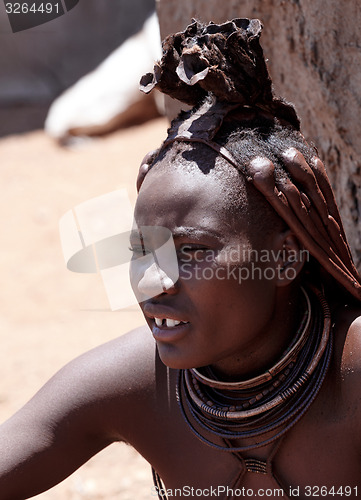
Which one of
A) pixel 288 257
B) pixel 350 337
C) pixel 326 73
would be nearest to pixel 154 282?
pixel 288 257

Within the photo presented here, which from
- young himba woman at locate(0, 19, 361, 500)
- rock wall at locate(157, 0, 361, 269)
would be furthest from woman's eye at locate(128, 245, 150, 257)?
rock wall at locate(157, 0, 361, 269)

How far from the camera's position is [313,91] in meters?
2.72

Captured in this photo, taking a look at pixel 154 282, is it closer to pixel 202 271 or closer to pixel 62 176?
pixel 202 271

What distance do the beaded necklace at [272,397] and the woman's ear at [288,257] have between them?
136 mm

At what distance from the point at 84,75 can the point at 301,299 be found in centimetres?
846

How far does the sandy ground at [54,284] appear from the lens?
363 cm

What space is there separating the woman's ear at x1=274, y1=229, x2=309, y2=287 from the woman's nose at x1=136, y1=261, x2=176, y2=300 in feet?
0.95

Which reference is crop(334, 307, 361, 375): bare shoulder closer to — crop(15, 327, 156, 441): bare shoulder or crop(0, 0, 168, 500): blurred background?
crop(15, 327, 156, 441): bare shoulder

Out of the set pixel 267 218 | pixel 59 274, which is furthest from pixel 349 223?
pixel 59 274

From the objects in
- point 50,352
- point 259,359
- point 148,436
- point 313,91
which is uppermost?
point 313,91

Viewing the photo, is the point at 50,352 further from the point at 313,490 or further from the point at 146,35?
the point at 146,35

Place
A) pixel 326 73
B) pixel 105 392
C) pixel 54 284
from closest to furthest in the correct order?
pixel 105 392 < pixel 326 73 < pixel 54 284

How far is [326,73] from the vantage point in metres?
2.62

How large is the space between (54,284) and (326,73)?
3601mm
